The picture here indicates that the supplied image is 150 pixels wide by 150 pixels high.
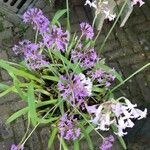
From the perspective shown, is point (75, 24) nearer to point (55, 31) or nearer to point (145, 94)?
point (145, 94)

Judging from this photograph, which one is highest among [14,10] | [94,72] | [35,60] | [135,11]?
[14,10]

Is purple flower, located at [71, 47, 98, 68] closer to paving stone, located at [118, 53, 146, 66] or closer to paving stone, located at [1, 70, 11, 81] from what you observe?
paving stone, located at [1, 70, 11, 81]

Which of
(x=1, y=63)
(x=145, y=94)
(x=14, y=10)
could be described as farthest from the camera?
(x=14, y=10)

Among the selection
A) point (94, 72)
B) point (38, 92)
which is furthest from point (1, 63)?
point (94, 72)

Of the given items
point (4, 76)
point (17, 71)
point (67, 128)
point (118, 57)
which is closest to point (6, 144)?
point (4, 76)

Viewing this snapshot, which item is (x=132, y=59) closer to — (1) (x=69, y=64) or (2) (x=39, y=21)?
(1) (x=69, y=64)

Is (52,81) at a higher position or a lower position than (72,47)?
lower
